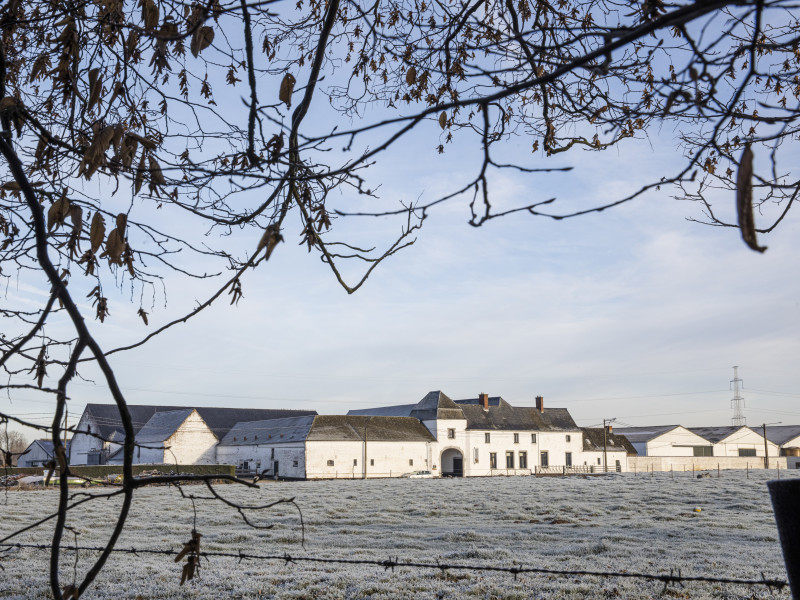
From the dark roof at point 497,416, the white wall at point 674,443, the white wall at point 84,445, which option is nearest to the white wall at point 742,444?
the white wall at point 674,443

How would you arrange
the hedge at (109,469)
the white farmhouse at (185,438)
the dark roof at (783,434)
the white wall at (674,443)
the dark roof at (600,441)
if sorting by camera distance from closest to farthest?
the hedge at (109,469) → the white farmhouse at (185,438) → the dark roof at (600,441) → the white wall at (674,443) → the dark roof at (783,434)

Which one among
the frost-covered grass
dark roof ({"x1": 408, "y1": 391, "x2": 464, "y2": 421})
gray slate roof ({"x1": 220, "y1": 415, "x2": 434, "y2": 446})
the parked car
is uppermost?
dark roof ({"x1": 408, "y1": 391, "x2": 464, "y2": 421})

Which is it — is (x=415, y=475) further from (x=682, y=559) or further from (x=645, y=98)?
(x=645, y=98)

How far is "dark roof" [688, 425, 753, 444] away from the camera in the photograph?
78000 millimetres

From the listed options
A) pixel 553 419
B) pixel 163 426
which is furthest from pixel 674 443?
pixel 163 426

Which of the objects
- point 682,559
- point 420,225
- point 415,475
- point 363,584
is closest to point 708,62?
point 420,225

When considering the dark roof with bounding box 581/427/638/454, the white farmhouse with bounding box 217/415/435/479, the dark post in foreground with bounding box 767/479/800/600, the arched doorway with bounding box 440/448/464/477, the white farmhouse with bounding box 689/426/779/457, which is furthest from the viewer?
the white farmhouse with bounding box 689/426/779/457

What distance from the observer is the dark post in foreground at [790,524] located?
1929 mm

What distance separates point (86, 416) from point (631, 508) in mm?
57740

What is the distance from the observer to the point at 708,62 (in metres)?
1.83

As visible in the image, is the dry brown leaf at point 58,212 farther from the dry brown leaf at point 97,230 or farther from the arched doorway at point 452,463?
the arched doorway at point 452,463

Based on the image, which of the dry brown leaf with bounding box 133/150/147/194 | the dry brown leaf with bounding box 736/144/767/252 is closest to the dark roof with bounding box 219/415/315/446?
the dry brown leaf with bounding box 133/150/147/194

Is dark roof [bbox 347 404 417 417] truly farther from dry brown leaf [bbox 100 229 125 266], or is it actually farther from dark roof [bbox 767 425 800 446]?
dry brown leaf [bbox 100 229 125 266]

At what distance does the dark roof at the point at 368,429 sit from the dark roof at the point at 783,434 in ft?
164
